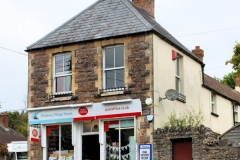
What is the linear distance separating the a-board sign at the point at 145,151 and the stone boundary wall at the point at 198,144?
202mm

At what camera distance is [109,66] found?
21.6 metres

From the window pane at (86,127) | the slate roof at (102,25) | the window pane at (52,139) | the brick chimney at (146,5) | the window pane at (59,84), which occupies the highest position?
the brick chimney at (146,5)

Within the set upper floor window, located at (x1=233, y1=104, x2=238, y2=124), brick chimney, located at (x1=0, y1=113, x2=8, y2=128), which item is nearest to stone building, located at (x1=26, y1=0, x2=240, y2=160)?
upper floor window, located at (x1=233, y1=104, x2=238, y2=124)

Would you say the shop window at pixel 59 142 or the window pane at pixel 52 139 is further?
the window pane at pixel 52 139

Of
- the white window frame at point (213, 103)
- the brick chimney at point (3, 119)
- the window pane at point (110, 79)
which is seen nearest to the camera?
the window pane at point (110, 79)

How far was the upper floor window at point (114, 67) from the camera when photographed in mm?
21297

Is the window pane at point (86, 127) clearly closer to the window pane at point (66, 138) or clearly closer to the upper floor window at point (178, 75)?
the window pane at point (66, 138)

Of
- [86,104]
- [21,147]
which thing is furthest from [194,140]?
[21,147]

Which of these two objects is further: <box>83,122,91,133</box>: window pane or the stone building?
<box>83,122,91,133</box>: window pane

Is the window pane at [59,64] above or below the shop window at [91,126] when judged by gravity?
above

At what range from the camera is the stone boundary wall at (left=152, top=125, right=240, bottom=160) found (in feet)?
58.6

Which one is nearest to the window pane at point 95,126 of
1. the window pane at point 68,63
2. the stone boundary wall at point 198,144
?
the window pane at point 68,63

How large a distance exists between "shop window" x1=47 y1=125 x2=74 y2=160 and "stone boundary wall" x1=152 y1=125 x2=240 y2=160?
13.3 feet

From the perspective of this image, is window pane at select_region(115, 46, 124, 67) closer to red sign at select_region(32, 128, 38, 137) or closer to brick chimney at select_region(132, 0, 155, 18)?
red sign at select_region(32, 128, 38, 137)
